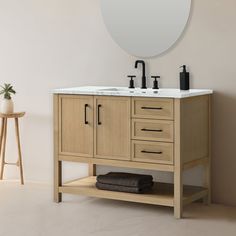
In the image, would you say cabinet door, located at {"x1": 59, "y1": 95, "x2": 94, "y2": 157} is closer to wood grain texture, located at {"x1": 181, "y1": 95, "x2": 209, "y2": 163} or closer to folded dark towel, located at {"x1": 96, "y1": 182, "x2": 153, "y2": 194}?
folded dark towel, located at {"x1": 96, "y1": 182, "x2": 153, "y2": 194}

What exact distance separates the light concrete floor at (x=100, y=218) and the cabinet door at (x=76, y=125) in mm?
384

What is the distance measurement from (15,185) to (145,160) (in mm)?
1360

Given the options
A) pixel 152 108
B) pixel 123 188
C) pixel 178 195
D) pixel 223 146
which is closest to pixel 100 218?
pixel 123 188

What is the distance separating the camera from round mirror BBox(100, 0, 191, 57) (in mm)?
4777

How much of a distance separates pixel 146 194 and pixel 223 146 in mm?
645

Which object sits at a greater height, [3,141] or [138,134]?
[138,134]

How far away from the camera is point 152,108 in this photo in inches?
174

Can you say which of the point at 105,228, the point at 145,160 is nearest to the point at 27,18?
the point at 145,160

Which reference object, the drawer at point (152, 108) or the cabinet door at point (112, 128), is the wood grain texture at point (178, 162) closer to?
the drawer at point (152, 108)

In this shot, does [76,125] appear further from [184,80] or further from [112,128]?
[184,80]

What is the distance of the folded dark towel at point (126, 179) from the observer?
4.58 meters

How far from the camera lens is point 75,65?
525cm

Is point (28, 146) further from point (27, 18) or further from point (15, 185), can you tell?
point (27, 18)

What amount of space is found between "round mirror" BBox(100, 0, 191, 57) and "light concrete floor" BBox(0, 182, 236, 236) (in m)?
1.13
